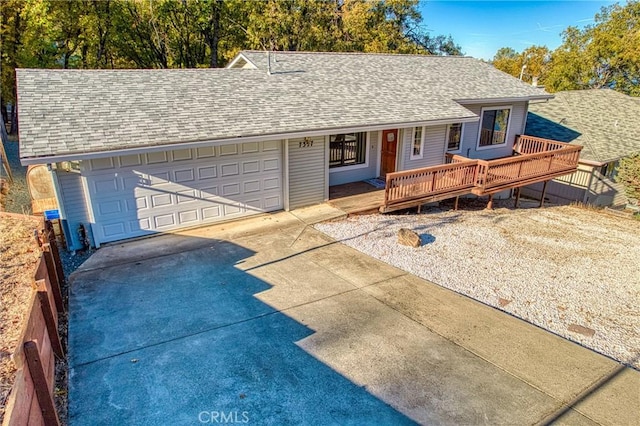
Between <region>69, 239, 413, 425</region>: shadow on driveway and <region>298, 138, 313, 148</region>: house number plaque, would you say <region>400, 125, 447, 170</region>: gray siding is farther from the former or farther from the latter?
<region>69, 239, 413, 425</region>: shadow on driveway

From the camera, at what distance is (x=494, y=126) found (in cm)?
1695

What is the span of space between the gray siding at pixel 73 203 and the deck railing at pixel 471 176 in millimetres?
7915

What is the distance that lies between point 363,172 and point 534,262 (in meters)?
6.57

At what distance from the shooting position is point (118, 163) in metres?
9.06

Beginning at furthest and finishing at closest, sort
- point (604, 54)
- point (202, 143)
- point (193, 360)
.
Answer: point (604, 54) < point (202, 143) < point (193, 360)

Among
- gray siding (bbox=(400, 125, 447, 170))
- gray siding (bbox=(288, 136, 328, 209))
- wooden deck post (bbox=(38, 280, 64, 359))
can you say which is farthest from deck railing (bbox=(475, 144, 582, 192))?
wooden deck post (bbox=(38, 280, 64, 359))

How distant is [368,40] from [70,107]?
24130 millimetres

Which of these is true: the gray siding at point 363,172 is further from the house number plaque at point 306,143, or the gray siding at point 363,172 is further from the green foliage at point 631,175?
the green foliage at point 631,175

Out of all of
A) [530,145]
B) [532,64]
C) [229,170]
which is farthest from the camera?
[532,64]

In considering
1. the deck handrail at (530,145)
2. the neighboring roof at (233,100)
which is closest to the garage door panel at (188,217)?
the neighboring roof at (233,100)

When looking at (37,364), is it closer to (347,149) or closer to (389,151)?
(347,149)

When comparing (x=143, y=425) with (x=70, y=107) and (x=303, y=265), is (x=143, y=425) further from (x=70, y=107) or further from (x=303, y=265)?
(x=70, y=107)

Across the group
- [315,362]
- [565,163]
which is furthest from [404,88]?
[315,362]

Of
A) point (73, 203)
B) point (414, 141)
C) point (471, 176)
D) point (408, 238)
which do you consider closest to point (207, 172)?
point (73, 203)
